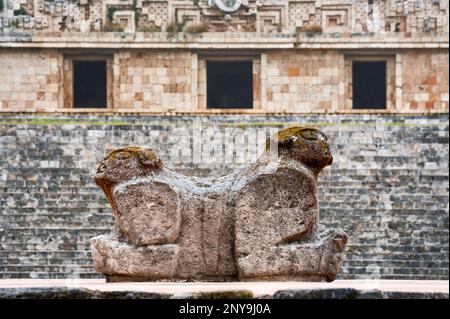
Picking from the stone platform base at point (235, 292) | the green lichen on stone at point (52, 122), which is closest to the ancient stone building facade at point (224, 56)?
the green lichen on stone at point (52, 122)

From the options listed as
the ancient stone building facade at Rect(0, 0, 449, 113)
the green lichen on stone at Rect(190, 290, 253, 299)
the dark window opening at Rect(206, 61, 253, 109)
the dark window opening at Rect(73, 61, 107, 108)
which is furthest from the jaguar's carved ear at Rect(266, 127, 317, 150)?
the dark window opening at Rect(73, 61, 107, 108)

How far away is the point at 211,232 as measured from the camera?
11.5 meters

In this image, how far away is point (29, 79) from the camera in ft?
106

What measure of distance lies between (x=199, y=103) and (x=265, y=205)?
21097 millimetres

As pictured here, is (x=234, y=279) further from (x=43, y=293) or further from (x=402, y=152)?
(x=402, y=152)

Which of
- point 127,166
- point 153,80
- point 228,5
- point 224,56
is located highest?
point 228,5

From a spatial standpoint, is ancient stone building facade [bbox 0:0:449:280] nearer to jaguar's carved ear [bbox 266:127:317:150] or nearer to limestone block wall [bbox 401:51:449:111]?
limestone block wall [bbox 401:51:449:111]

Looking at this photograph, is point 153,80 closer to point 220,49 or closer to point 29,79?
point 220,49

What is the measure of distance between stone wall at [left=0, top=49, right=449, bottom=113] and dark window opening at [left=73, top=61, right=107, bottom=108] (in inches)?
47.4

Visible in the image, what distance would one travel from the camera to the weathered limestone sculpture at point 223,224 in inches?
447

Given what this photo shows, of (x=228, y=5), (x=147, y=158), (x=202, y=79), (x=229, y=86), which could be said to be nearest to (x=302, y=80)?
(x=202, y=79)

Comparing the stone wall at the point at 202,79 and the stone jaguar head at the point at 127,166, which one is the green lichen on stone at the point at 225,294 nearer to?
the stone jaguar head at the point at 127,166

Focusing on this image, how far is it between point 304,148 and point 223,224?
2.93 feet

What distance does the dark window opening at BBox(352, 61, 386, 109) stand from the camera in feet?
111
